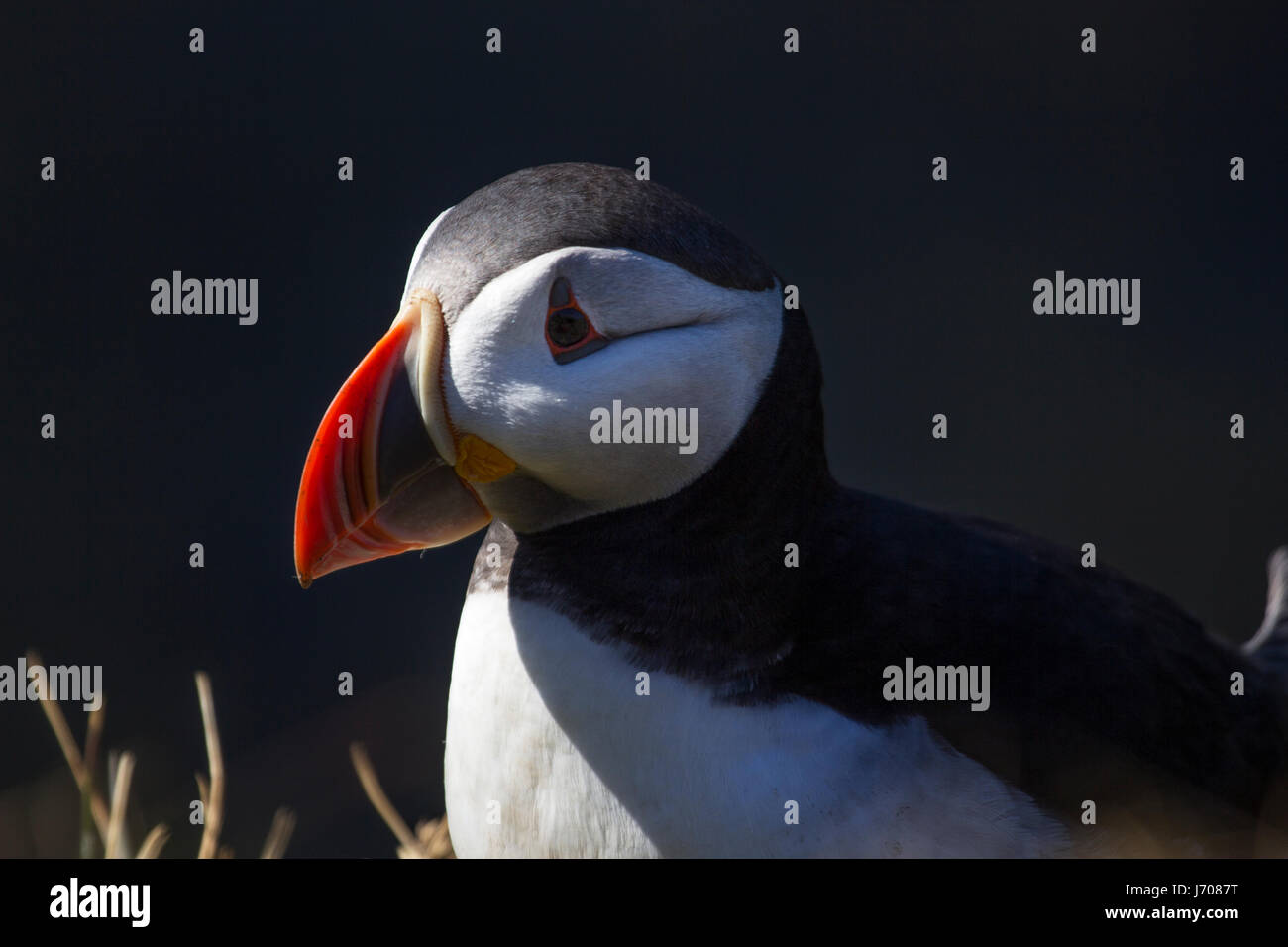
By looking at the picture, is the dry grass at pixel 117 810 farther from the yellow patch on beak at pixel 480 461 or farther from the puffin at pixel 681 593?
the yellow patch on beak at pixel 480 461

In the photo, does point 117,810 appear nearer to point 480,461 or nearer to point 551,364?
point 480,461

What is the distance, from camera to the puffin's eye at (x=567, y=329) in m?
1.88

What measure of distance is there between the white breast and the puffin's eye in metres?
0.41

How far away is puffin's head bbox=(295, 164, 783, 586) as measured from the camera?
74.1 inches

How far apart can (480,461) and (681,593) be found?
1.10ft

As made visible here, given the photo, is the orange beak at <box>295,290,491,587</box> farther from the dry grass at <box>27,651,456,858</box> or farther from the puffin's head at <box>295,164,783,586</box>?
the dry grass at <box>27,651,456,858</box>

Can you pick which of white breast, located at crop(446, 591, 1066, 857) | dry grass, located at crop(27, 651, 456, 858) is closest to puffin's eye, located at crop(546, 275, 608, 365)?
white breast, located at crop(446, 591, 1066, 857)

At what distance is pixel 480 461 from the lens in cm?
197

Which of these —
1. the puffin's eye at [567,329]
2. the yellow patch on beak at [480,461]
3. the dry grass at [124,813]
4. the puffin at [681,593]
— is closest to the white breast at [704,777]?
the puffin at [681,593]

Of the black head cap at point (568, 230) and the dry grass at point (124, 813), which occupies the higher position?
the black head cap at point (568, 230)

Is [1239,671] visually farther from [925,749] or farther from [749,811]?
[749,811]

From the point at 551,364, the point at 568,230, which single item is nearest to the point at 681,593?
the point at 551,364

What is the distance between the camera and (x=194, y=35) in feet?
13.0
